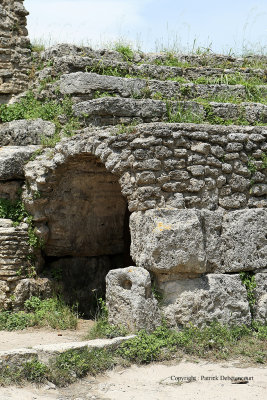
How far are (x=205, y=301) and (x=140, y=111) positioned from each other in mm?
2947

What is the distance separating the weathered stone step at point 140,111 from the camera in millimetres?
8109

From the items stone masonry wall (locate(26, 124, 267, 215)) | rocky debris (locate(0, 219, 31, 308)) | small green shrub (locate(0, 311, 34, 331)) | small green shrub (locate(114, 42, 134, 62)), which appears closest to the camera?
stone masonry wall (locate(26, 124, 267, 215))

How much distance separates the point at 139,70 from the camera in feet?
31.5

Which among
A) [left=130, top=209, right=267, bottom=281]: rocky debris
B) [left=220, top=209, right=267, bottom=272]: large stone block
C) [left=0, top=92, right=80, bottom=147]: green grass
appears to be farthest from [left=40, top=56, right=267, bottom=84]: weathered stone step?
[left=220, top=209, right=267, bottom=272]: large stone block

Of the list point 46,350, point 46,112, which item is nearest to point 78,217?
point 46,112

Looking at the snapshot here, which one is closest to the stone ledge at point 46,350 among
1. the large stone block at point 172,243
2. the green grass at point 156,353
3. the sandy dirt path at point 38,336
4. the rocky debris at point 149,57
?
the green grass at point 156,353

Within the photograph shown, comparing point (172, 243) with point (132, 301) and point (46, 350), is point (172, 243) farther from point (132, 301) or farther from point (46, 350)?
point (46, 350)

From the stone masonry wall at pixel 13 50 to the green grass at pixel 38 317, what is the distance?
3760 mm

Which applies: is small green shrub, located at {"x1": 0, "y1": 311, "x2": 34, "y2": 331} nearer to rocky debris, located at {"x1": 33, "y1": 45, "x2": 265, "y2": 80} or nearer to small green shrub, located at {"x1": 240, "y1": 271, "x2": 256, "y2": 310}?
small green shrub, located at {"x1": 240, "y1": 271, "x2": 256, "y2": 310}

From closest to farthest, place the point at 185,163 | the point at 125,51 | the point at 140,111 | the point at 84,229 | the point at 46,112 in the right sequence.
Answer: the point at 185,163
the point at 140,111
the point at 46,112
the point at 84,229
the point at 125,51

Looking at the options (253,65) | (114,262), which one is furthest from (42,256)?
(253,65)

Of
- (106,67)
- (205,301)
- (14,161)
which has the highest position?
(106,67)

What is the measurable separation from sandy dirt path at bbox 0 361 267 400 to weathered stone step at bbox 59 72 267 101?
4.34 m

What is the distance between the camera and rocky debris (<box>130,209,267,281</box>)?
6930mm
